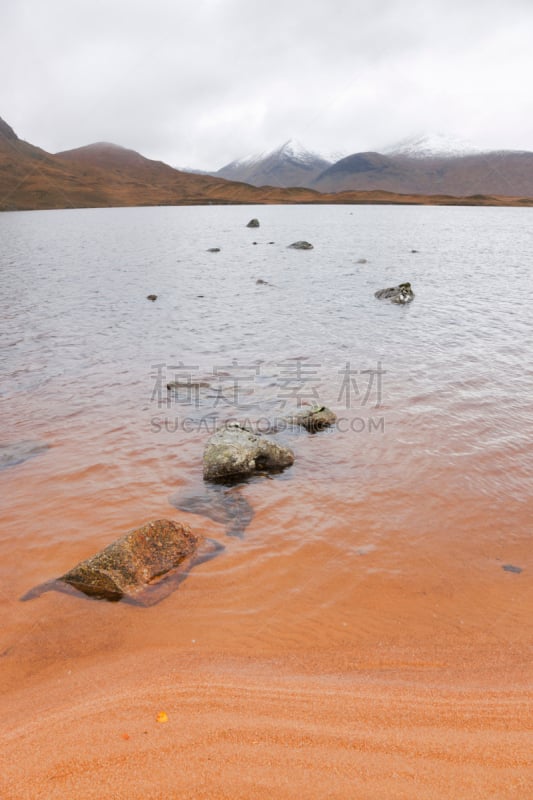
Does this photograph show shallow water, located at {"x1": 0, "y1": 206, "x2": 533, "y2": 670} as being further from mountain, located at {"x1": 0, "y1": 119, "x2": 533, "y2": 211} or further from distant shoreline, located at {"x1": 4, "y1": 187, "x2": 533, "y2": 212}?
distant shoreline, located at {"x1": 4, "y1": 187, "x2": 533, "y2": 212}

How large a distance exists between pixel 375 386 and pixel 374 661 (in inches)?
331

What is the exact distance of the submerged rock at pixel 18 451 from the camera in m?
9.00

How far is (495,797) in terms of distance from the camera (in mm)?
3494

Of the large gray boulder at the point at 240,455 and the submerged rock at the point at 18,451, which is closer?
the large gray boulder at the point at 240,455

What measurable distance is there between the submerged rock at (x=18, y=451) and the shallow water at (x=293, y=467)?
0.15 m

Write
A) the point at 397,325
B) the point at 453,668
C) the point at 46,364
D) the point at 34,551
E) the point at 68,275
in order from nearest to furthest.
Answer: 1. the point at 453,668
2. the point at 34,551
3. the point at 46,364
4. the point at 397,325
5. the point at 68,275

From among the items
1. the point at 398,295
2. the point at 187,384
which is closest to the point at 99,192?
the point at 398,295

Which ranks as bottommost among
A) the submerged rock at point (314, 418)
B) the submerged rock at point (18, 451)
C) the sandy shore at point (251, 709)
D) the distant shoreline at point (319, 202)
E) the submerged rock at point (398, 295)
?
the sandy shore at point (251, 709)

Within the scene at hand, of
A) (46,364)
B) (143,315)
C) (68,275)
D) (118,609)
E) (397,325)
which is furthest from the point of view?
(68,275)

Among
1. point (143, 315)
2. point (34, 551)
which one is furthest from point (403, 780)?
point (143, 315)

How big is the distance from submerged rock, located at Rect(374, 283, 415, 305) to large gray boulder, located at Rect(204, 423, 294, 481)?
1661 cm

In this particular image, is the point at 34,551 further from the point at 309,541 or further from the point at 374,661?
the point at 374,661

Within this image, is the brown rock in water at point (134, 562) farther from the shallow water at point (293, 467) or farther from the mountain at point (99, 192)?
the mountain at point (99, 192)

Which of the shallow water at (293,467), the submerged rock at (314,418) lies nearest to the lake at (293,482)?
the shallow water at (293,467)
